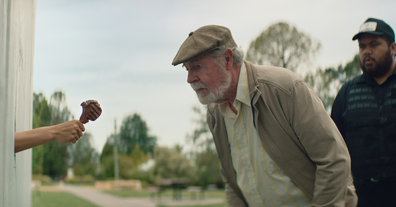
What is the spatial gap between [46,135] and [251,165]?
107cm

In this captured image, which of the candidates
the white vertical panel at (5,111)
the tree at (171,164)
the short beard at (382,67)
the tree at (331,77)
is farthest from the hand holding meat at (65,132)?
the tree at (171,164)

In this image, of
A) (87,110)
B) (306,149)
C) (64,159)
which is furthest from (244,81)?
(64,159)

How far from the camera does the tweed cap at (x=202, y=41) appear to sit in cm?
192

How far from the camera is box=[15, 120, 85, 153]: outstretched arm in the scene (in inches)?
61.6

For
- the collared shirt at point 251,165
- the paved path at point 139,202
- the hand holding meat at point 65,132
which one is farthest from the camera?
the paved path at point 139,202

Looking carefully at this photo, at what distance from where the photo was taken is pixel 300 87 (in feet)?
5.94

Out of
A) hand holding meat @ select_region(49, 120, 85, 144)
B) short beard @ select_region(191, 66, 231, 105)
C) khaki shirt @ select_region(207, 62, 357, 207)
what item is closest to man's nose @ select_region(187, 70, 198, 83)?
short beard @ select_region(191, 66, 231, 105)

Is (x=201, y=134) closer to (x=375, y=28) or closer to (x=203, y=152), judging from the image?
(x=203, y=152)

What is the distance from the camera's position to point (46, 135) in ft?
5.16

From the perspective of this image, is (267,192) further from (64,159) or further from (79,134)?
(64,159)

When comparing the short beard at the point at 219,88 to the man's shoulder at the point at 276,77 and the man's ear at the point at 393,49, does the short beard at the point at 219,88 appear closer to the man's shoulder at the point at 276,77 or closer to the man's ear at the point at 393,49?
the man's shoulder at the point at 276,77

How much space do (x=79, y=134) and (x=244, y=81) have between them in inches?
35.0

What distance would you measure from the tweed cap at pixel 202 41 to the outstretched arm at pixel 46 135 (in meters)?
0.63

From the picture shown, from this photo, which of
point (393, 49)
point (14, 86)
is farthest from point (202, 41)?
point (393, 49)
